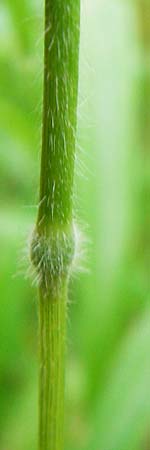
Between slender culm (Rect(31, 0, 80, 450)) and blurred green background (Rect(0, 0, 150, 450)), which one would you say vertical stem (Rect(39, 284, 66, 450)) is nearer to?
slender culm (Rect(31, 0, 80, 450))

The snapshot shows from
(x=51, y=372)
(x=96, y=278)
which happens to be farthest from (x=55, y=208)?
(x=96, y=278)

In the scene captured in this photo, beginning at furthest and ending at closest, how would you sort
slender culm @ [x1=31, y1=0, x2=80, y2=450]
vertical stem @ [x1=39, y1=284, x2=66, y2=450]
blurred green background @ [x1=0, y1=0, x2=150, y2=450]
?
blurred green background @ [x1=0, y1=0, x2=150, y2=450], vertical stem @ [x1=39, y1=284, x2=66, y2=450], slender culm @ [x1=31, y1=0, x2=80, y2=450]

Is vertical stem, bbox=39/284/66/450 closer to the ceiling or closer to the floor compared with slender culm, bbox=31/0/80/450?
closer to the floor

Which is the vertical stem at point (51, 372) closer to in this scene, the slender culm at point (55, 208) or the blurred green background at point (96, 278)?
the slender culm at point (55, 208)

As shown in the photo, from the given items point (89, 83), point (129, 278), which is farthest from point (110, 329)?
point (89, 83)

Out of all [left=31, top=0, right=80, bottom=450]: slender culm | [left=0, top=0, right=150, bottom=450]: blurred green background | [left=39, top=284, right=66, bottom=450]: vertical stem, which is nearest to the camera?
[left=31, top=0, right=80, bottom=450]: slender culm

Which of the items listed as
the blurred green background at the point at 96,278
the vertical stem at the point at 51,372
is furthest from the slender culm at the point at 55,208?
the blurred green background at the point at 96,278

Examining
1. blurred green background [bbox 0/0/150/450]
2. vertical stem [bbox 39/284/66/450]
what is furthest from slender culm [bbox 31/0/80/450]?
blurred green background [bbox 0/0/150/450]

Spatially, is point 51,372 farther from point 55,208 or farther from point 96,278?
point 96,278
